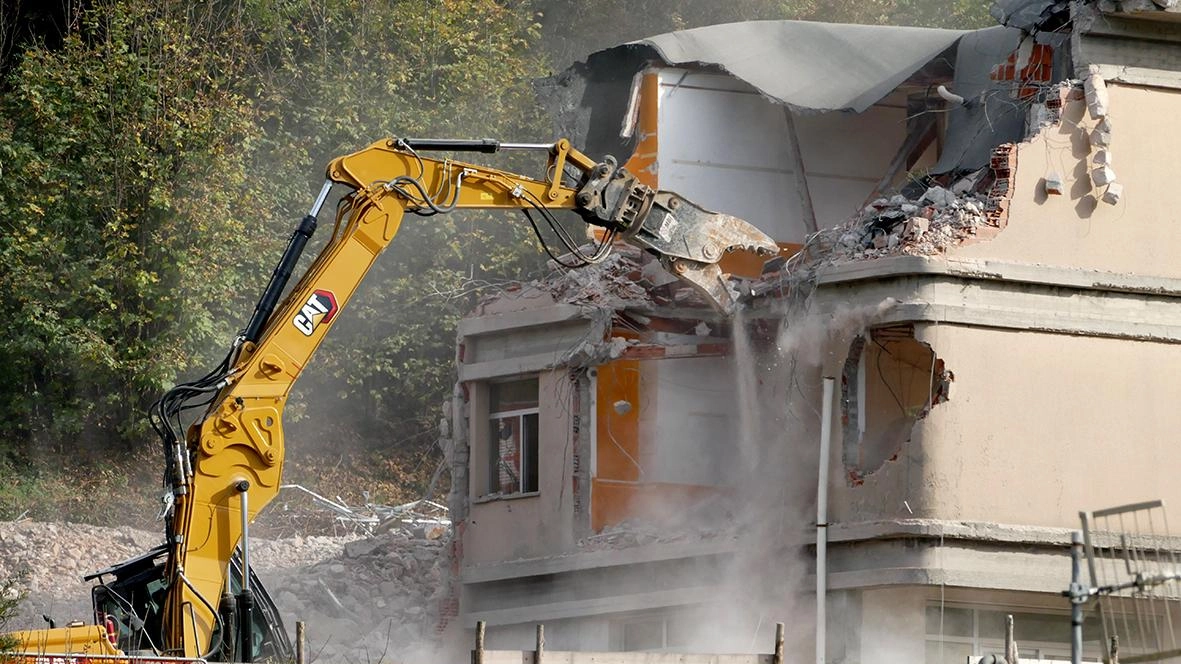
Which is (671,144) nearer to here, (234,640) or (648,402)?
(648,402)

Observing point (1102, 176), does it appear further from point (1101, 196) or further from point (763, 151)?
point (763, 151)

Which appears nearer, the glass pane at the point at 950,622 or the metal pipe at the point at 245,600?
the metal pipe at the point at 245,600

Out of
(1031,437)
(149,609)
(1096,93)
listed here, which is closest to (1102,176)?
(1096,93)

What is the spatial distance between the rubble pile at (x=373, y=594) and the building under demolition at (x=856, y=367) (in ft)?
5.31

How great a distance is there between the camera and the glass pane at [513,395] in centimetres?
2427

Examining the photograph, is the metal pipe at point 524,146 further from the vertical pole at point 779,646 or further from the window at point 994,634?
the window at point 994,634

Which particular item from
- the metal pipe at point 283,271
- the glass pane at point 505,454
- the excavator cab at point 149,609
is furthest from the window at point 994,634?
the metal pipe at point 283,271

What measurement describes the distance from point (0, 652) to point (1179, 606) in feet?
25.8

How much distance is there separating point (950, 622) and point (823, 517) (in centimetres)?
171

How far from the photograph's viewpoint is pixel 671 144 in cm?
2483

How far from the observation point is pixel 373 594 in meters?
27.8

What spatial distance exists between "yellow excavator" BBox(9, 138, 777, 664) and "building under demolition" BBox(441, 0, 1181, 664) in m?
3.71

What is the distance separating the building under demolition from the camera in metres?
19.9

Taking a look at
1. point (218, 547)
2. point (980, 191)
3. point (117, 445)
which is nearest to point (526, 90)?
point (117, 445)
